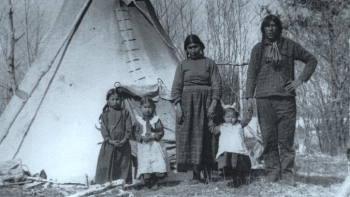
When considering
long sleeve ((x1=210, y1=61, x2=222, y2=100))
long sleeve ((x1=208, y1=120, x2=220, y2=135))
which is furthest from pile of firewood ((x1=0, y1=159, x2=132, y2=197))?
long sleeve ((x1=210, y1=61, x2=222, y2=100))

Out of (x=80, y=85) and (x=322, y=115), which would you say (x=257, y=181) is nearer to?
(x=80, y=85)

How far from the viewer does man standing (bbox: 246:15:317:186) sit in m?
4.02

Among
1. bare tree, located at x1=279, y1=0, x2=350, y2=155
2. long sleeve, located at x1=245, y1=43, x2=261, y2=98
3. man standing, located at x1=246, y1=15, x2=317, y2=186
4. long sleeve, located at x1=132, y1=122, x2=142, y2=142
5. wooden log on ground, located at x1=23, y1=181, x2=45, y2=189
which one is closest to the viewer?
man standing, located at x1=246, y1=15, x2=317, y2=186

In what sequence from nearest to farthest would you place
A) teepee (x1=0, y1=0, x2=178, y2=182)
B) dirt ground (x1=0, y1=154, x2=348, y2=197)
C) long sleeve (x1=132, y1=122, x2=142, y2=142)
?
dirt ground (x1=0, y1=154, x2=348, y2=197), long sleeve (x1=132, y1=122, x2=142, y2=142), teepee (x1=0, y1=0, x2=178, y2=182)

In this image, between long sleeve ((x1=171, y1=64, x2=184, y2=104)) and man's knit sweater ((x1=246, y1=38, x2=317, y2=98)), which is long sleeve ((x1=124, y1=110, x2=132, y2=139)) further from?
man's knit sweater ((x1=246, y1=38, x2=317, y2=98))

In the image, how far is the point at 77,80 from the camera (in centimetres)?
541

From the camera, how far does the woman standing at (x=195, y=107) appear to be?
4.33 metres

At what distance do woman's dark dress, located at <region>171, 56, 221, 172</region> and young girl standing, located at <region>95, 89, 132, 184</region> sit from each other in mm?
650

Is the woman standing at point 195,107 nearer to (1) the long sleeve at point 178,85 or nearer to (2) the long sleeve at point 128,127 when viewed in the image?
(1) the long sleeve at point 178,85

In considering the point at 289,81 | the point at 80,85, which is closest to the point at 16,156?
the point at 80,85

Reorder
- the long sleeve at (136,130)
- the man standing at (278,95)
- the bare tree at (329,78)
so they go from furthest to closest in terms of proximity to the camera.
Answer: the bare tree at (329,78) < the long sleeve at (136,130) < the man standing at (278,95)

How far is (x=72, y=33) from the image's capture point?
5.71m

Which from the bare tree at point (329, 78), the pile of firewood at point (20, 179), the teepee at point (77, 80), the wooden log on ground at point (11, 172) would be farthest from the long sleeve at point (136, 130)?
the bare tree at point (329, 78)

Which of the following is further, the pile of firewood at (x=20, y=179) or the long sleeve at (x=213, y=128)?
the pile of firewood at (x=20, y=179)
